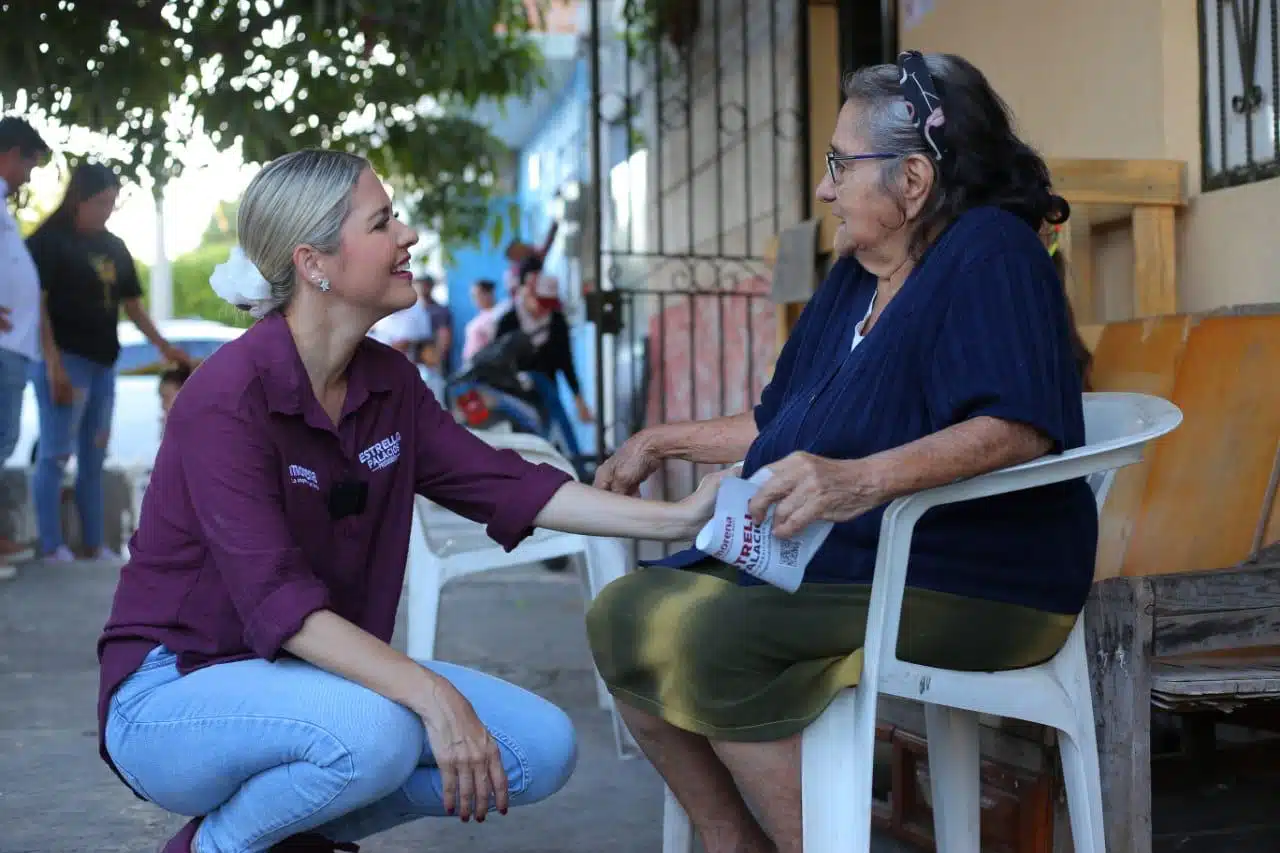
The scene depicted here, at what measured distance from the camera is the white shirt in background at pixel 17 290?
20.9ft

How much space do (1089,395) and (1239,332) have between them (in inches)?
23.6

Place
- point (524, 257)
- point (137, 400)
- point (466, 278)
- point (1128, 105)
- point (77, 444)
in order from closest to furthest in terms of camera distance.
→ 1. point (1128, 105)
2. point (77, 444)
3. point (524, 257)
4. point (137, 400)
5. point (466, 278)

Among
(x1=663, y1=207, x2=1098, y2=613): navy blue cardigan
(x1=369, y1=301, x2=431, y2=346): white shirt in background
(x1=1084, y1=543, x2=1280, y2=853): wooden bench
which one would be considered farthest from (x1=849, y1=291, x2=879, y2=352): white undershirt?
(x1=369, y1=301, x2=431, y2=346): white shirt in background

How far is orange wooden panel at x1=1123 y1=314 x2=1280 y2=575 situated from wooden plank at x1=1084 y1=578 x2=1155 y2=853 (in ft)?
2.48

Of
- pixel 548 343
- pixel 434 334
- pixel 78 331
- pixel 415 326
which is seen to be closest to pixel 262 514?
pixel 78 331

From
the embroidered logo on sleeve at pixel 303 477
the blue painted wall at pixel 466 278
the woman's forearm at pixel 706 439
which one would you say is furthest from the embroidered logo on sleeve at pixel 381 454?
the blue painted wall at pixel 466 278

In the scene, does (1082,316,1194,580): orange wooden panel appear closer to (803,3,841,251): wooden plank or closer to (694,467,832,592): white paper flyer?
(694,467,832,592): white paper flyer

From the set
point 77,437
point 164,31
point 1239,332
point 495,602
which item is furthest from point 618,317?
point 1239,332

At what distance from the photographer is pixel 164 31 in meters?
6.43

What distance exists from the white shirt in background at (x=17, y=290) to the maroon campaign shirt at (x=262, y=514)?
4575mm

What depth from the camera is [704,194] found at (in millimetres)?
8953

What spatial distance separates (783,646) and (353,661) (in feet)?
2.00

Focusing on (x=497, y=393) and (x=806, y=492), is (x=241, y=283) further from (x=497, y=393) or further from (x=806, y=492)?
(x=497, y=393)

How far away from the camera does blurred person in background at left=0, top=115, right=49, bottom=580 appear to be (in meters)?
6.36
